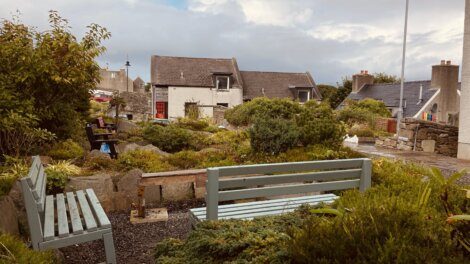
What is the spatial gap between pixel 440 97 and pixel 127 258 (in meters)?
32.7

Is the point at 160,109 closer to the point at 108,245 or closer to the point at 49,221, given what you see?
the point at 49,221

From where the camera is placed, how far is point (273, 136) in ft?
28.5

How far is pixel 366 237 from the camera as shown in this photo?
2504mm

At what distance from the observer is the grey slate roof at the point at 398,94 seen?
3219 cm

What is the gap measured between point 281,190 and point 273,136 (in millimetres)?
4220

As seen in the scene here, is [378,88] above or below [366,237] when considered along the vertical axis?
above

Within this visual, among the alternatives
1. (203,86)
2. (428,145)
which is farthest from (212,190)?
(203,86)

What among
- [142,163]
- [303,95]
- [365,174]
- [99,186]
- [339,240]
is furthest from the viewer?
[303,95]

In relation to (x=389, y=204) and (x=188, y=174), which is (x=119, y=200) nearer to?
(x=188, y=174)

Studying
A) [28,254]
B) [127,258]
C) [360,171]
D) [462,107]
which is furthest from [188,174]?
[462,107]

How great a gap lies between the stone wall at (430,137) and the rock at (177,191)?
11.0m

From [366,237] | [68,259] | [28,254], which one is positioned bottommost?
[68,259]

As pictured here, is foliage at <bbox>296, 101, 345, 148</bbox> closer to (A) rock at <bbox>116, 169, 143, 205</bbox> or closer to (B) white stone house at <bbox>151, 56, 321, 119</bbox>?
(A) rock at <bbox>116, 169, 143, 205</bbox>

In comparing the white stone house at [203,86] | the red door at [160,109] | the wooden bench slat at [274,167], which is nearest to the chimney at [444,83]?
the white stone house at [203,86]
